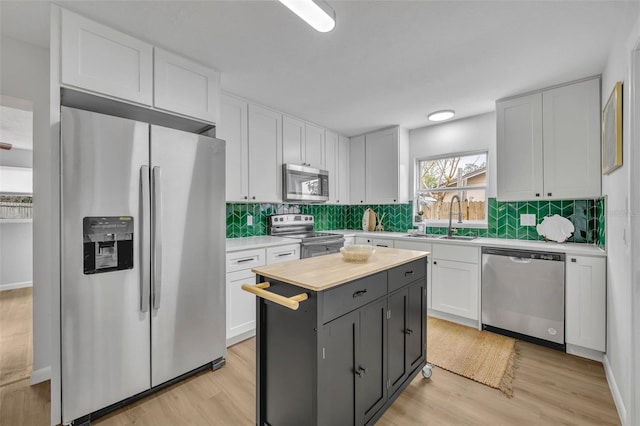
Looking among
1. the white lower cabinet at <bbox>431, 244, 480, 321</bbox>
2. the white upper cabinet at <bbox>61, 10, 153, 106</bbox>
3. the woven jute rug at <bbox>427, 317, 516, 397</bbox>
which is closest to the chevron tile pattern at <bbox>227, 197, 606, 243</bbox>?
the white lower cabinet at <bbox>431, 244, 480, 321</bbox>

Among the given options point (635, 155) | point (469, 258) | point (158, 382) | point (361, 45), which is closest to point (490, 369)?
point (469, 258)

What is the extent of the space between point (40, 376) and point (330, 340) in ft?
7.88

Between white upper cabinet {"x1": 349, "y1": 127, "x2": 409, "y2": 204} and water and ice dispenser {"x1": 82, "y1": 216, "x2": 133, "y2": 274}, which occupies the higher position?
white upper cabinet {"x1": 349, "y1": 127, "x2": 409, "y2": 204}

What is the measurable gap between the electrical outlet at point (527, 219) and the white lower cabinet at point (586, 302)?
2.48 ft

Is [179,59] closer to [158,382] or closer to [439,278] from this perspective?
[158,382]

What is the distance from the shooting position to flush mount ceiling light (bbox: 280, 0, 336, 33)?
1473 mm

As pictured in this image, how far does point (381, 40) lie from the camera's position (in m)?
1.98

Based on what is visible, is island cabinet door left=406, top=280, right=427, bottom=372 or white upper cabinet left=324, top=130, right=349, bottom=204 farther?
white upper cabinet left=324, top=130, right=349, bottom=204

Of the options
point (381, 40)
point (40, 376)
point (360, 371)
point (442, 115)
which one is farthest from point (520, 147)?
point (40, 376)

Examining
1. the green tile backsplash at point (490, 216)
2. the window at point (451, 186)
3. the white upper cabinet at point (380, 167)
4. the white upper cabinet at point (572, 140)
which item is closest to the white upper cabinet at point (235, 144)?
the green tile backsplash at point (490, 216)

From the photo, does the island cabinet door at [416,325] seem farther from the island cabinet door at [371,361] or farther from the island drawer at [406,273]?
the island cabinet door at [371,361]

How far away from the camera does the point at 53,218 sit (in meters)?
1.62

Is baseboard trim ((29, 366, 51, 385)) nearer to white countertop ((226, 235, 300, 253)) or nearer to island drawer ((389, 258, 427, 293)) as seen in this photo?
white countertop ((226, 235, 300, 253))

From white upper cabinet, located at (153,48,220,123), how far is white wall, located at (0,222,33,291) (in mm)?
4749
